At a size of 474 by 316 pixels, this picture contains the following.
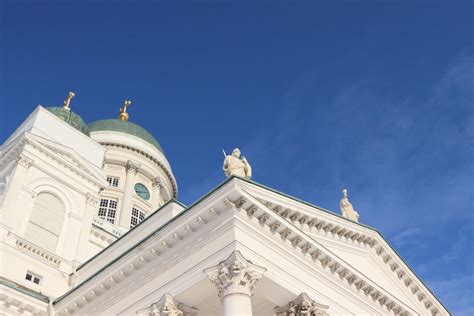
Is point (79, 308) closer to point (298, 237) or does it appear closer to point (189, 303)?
point (189, 303)

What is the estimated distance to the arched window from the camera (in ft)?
78.2

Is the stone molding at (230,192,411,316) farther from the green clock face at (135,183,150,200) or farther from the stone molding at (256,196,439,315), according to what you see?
the green clock face at (135,183,150,200)

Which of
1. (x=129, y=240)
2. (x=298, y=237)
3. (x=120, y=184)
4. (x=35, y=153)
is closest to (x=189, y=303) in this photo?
(x=298, y=237)

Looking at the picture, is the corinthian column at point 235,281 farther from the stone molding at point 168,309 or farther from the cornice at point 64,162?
the cornice at point 64,162

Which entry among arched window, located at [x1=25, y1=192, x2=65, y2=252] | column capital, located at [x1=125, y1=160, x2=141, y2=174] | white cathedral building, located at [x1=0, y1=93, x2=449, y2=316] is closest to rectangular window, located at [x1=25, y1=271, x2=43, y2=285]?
white cathedral building, located at [x1=0, y1=93, x2=449, y2=316]

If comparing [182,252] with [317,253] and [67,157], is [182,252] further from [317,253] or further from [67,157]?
[67,157]

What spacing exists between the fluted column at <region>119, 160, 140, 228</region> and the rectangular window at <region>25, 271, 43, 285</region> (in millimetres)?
14629

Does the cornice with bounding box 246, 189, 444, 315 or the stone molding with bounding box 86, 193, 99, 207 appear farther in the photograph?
the stone molding with bounding box 86, 193, 99, 207

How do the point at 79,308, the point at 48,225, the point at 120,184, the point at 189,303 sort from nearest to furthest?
the point at 189,303, the point at 79,308, the point at 48,225, the point at 120,184

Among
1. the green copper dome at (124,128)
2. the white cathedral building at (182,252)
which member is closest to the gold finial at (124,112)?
the green copper dome at (124,128)

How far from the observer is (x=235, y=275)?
1401cm

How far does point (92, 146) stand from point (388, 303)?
18.8 metres

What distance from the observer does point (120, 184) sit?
4134 cm

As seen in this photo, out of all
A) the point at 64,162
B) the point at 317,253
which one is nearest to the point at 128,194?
the point at 64,162
